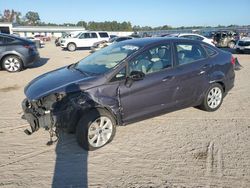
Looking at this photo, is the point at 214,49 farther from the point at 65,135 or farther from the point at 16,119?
the point at 16,119

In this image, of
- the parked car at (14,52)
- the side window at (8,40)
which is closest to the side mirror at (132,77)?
the parked car at (14,52)

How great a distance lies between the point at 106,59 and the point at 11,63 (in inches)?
304

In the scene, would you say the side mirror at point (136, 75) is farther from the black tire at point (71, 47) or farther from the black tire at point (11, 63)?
the black tire at point (71, 47)

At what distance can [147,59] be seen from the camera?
4.79 metres

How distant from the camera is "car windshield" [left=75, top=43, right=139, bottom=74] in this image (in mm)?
4605

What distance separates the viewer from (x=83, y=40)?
24.6 meters

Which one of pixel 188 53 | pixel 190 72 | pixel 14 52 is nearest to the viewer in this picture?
pixel 190 72

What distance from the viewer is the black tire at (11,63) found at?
11250 millimetres

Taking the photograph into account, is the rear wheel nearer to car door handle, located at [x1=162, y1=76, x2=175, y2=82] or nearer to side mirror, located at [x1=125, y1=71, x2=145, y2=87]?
car door handle, located at [x1=162, y1=76, x2=175, y2=82]

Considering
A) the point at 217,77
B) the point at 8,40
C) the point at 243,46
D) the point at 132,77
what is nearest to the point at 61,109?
the point at 132,77

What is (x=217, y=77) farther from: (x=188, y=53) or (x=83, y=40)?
(x=83, y=40)

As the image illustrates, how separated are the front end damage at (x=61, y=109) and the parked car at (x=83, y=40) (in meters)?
20.8

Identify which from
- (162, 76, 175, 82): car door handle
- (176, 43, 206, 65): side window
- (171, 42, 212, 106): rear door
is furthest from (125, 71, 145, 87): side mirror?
(176, 43, 206, 65): side window

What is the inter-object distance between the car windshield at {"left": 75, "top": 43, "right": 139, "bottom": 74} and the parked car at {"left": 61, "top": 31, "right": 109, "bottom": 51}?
1941 centimetres
